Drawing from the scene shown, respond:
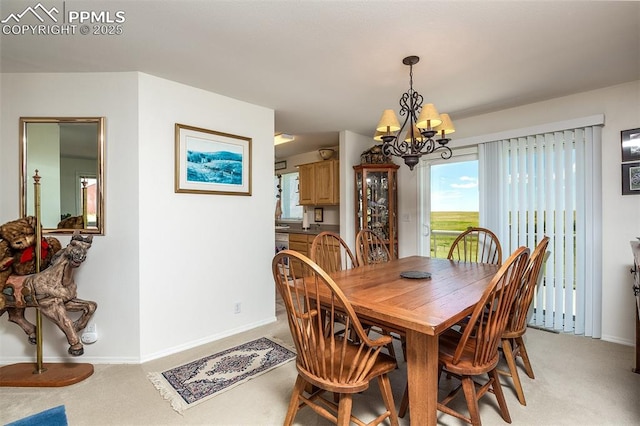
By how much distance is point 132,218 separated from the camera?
2.42 m

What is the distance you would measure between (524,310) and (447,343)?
2.06ft

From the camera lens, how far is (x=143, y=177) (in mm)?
2441

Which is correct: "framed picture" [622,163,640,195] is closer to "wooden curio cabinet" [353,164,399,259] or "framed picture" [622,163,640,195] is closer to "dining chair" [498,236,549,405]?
"dining chair" [498,236,549,405]

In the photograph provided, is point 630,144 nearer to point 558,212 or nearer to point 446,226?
point 558,212

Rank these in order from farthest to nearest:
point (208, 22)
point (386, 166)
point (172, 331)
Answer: point (386, 166), point (172, 331), point (208, 22)

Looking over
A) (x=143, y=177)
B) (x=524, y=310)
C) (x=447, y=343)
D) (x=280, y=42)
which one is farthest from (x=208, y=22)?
(x=524, y=310)

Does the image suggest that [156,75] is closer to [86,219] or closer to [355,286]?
[86,219]

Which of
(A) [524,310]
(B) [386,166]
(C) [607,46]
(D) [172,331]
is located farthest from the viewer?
(B) [386,166]

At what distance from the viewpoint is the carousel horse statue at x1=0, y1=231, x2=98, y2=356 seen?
6.70 ft

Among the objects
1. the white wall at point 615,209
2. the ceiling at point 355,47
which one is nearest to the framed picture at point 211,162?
the ceiling at point 355,47

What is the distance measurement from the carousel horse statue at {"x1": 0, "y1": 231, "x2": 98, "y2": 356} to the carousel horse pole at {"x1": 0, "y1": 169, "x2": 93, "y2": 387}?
0.09m

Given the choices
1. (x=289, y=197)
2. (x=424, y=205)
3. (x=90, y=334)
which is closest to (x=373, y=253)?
(x=424, y=205)

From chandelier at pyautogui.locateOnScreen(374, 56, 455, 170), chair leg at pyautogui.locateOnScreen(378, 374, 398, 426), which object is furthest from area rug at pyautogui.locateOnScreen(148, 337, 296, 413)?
chandelier at pyautogui.locateOnScreen(374, 56, 455, 170)

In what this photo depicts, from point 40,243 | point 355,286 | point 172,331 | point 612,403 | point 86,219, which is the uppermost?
point 86,219
